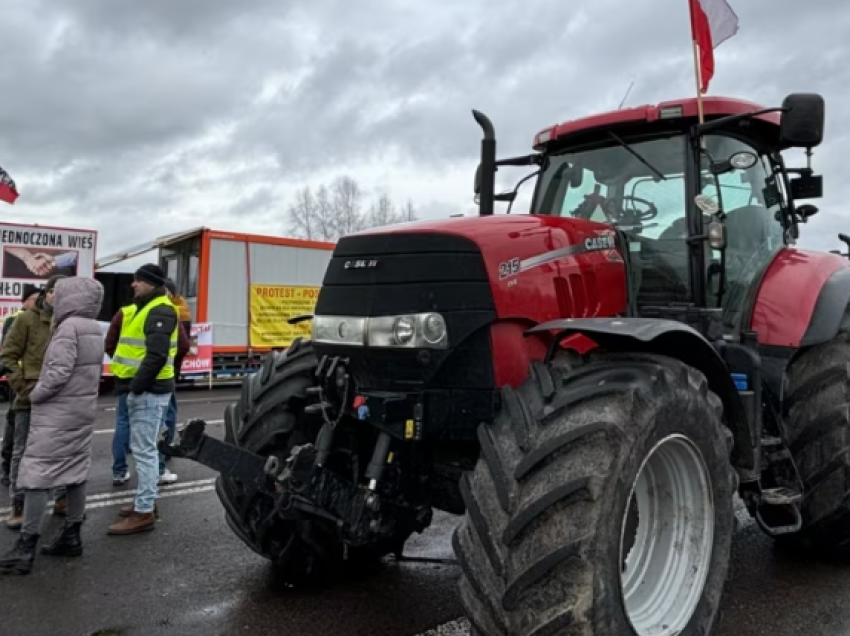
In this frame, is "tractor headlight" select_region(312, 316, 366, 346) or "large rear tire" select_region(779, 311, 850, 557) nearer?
"tractor headlight" select_region(312, 316, 366, 346)

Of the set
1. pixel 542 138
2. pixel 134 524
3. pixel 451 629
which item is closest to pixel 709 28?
pixel 542 138

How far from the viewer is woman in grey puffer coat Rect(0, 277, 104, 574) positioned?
4.52m

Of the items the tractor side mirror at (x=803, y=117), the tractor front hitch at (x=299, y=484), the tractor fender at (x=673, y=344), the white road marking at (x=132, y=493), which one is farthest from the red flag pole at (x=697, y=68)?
the white road marking at (x=132, y=493)

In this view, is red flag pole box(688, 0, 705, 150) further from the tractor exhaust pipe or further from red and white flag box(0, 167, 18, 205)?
red and white flag box(0, 167, 18, 205)

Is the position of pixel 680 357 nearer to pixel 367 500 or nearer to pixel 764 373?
pixel 764 373

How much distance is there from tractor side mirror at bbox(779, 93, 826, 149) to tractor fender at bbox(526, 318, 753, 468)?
130cm

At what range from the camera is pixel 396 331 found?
3072mm

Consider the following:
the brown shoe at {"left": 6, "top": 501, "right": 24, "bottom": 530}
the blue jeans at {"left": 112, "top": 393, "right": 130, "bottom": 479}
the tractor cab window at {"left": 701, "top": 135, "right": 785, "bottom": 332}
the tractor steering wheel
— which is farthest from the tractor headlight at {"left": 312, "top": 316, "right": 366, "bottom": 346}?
the blue jeans at {"left": 112, "top": 393, "right": 130, "bottom": 479}

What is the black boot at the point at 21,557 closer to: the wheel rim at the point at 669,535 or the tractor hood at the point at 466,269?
the tractor hood at the point at 466,269

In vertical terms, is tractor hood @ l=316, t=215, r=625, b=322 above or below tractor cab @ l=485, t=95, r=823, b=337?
below

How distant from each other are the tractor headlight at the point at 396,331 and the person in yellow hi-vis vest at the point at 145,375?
254 cm

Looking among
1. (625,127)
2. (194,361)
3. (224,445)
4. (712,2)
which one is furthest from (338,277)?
(194,361)

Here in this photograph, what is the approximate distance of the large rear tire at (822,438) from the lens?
4125 mm

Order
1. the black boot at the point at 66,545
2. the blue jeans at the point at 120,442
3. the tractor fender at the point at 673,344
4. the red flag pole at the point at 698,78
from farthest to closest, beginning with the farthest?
the blue jeans at the point at 120,442, the black boot at the point at 66,545, the red flag pole at the point at 698,78, the tractor fender at the point at 673,344
